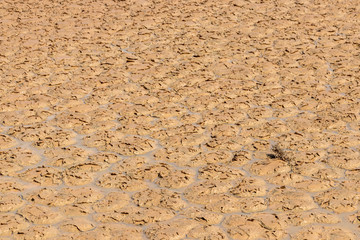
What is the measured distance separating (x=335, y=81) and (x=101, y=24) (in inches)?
124

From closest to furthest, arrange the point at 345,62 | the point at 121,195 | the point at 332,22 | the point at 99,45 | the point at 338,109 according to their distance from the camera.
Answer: the point at 121,195 < the point at 338,109 < the point at 345,62 < the point at 99,45 < the point at 332,22

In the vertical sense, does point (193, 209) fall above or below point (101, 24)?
above

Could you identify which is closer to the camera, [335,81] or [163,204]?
[163,204]

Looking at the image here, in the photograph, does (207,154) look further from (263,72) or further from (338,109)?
(263,72)

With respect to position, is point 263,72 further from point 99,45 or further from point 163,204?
point 163,204

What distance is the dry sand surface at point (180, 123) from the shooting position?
4.09 metres

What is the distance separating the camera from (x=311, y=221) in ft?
13.2

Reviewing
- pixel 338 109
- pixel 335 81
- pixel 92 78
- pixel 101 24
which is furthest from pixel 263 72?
pixel 101 24

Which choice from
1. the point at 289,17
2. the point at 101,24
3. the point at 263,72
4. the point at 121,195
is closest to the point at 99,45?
the point at 101,24

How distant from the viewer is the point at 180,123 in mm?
5477

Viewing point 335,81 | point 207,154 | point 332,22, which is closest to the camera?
point 207,154

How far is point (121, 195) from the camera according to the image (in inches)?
170

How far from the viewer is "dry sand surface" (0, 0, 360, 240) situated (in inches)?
161

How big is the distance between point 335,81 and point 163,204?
275 centimetres
